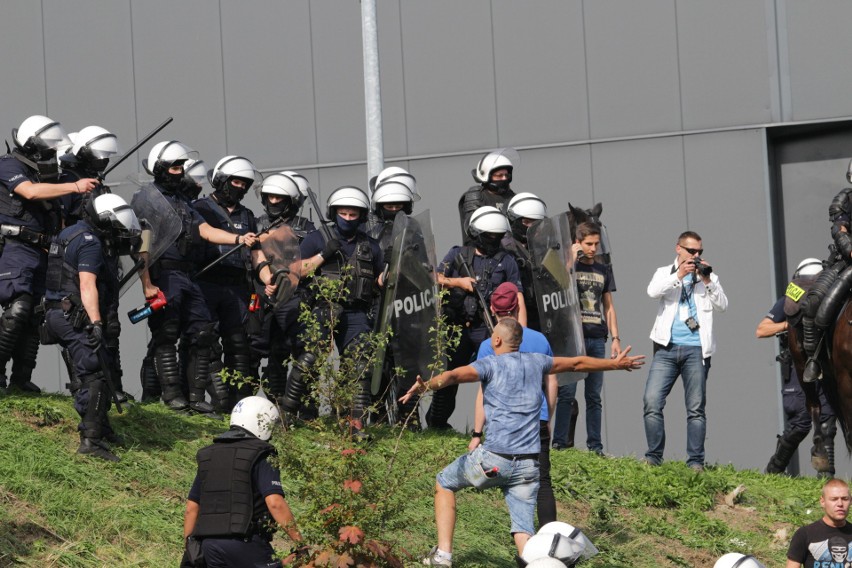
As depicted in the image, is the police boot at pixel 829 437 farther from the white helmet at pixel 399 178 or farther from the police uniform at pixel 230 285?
the police uniform at pixel 230 285

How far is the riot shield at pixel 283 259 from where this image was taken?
1072 centimetres

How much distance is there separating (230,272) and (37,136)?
1.95 metres

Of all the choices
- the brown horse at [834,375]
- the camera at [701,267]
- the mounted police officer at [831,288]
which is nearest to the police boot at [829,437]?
the brown horse at [834,375]

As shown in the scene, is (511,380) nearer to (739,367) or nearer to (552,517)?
(552,517)

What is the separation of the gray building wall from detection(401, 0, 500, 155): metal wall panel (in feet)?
0.08

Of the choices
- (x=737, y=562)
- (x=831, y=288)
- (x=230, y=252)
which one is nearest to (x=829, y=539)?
(x=737, y=562)

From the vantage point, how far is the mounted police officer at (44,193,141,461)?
29.7ft

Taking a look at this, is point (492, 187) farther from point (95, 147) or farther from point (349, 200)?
point (95, 147)

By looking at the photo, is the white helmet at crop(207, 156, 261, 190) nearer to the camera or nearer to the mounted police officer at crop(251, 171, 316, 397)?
the mounted police officer at crop(251, 171, 316, 397)

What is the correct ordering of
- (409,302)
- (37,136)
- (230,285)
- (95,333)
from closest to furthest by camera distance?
(95,333), (37,136), (409,302), (230,285)

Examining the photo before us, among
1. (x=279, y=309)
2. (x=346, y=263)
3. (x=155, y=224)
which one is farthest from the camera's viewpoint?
(x=279, y=309)

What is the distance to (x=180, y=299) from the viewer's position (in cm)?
1070

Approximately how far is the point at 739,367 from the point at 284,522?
948 cm

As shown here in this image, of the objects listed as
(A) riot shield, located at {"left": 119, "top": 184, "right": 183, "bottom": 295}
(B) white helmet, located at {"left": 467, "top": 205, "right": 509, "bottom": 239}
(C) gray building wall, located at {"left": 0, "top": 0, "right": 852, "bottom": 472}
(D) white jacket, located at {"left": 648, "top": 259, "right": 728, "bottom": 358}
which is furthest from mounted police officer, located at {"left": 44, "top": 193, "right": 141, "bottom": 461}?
(C) gray building wall, located at {"left": 0, "top": 0, "right": 852, "bottom": 472}
